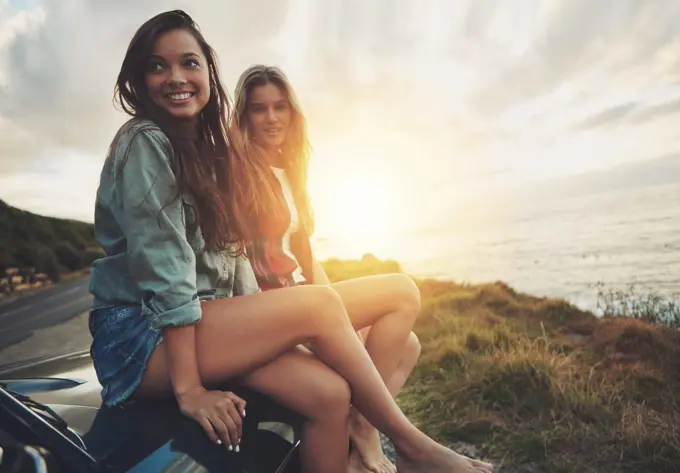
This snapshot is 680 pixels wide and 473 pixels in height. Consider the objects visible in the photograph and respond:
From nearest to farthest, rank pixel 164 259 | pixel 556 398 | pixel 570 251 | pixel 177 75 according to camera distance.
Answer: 1. pixel 164 259
2. pixel 177 75
3. pixel 556 398
4. pixel 570 251

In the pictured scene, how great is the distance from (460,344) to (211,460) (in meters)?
4.19

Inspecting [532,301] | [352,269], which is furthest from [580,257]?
[532,301]

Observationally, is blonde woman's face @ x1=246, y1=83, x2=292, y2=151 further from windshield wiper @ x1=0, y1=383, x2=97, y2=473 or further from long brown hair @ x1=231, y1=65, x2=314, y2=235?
windshield wiper @ x1=0, y1=383, x2=97, y2=473

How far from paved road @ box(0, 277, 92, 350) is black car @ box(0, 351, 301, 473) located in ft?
23.5

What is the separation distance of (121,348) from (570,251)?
1954 centimetres

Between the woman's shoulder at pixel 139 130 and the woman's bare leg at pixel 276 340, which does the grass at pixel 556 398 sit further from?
the woman's shoulder at pixel 139 130

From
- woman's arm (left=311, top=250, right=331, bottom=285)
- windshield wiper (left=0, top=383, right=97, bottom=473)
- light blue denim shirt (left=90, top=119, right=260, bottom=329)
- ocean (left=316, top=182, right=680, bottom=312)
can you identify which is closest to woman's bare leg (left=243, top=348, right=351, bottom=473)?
light blue denim shirt (left=90, top=119, right=260, bottom=329)

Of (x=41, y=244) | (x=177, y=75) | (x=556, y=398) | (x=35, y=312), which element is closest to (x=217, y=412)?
(x=177, y=75)

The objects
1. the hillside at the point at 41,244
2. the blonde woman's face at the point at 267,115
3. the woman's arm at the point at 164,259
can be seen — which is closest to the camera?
the woman's arm at the point at 164,259

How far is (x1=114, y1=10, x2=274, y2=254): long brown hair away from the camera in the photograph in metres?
1.68

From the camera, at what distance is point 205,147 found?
185 centimetres

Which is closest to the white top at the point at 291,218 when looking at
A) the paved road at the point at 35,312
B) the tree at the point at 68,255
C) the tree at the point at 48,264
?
the paved road at the point at 35,312

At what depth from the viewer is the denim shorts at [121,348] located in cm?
152

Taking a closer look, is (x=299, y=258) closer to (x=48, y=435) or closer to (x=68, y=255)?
(x=48, y=435)
